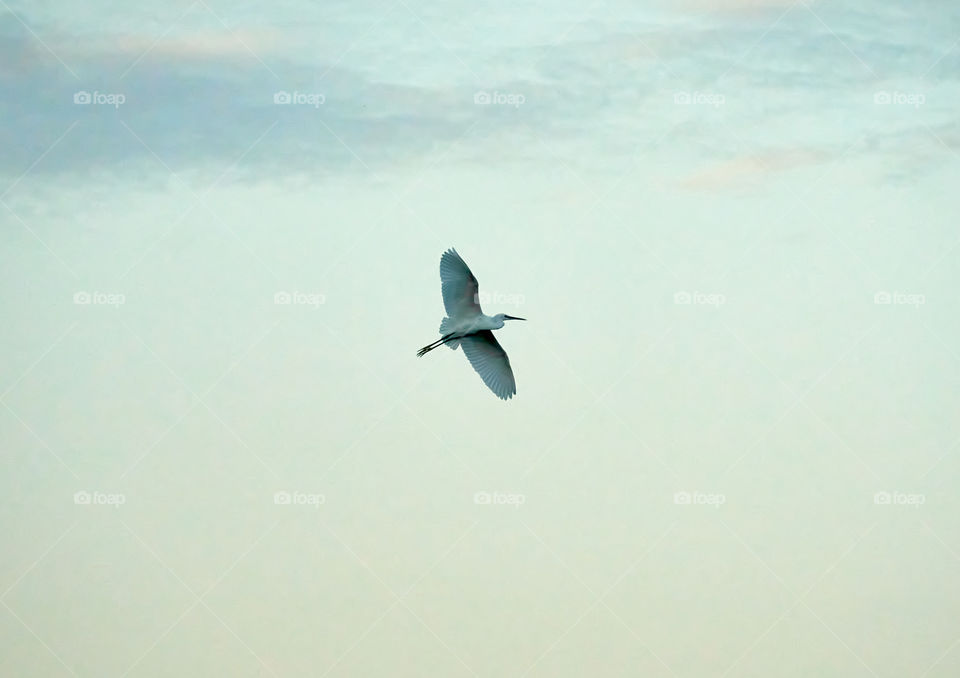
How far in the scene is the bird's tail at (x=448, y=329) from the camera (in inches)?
1443

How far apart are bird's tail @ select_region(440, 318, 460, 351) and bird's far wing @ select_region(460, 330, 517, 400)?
6.4 inches

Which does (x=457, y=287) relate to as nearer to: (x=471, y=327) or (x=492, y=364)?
(x=471, y=327)

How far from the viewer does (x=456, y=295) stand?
36375mm

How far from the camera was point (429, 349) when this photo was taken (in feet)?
123

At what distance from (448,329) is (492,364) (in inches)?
43.9

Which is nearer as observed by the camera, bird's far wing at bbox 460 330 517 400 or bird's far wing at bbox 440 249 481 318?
bird's far wing at bbox 440 249 481 318

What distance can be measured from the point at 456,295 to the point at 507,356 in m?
1.65

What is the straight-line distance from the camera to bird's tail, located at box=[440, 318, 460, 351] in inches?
1443

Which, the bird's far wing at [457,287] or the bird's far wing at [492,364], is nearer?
the bird's far wing at [457,287]

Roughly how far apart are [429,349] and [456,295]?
1.55 meters

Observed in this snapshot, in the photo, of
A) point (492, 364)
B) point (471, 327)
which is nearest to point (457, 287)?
point (471, 327)

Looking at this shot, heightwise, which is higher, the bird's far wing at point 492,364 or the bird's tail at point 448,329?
the bird's tail at point 448,329

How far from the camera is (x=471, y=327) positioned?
36531 mm

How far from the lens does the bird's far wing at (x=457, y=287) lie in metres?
36.1
